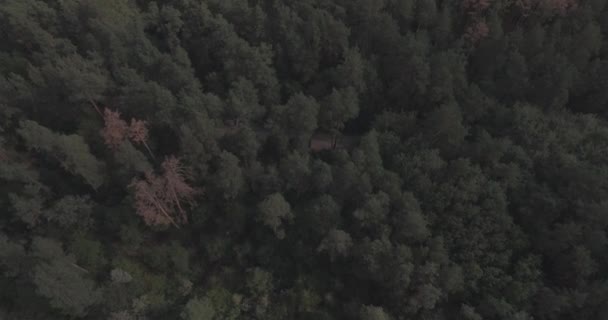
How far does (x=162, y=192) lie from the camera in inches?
1677

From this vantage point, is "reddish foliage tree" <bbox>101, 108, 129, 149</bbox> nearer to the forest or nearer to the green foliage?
the forest

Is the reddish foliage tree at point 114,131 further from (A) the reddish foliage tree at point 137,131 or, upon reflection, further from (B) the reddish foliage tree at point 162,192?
(B) the reddish foliage tree at point 162,192

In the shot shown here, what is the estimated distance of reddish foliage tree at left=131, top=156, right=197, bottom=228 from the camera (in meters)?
41.3

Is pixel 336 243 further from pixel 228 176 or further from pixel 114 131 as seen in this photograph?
pixel 114 131

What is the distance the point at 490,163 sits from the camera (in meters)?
43.2

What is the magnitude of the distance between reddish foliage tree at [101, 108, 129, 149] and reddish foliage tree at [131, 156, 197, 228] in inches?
200

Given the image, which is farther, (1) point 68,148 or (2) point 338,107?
(2) point 338,107

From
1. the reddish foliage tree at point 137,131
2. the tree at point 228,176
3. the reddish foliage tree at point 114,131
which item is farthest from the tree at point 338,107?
the reddish foliage tree at point 114,131

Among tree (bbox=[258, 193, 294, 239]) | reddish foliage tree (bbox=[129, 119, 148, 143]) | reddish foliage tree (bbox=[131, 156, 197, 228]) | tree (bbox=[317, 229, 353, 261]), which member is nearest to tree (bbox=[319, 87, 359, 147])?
tree (bbox=[258, 193, 294, 239])

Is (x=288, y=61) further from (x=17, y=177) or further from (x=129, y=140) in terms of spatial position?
(x=17, y=177)

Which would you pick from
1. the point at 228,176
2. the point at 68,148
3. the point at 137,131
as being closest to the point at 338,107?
the point at 228,176

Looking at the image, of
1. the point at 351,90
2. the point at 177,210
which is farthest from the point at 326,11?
the point at 177,210

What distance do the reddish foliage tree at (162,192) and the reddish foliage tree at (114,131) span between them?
5.09 metres

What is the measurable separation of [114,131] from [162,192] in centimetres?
870
